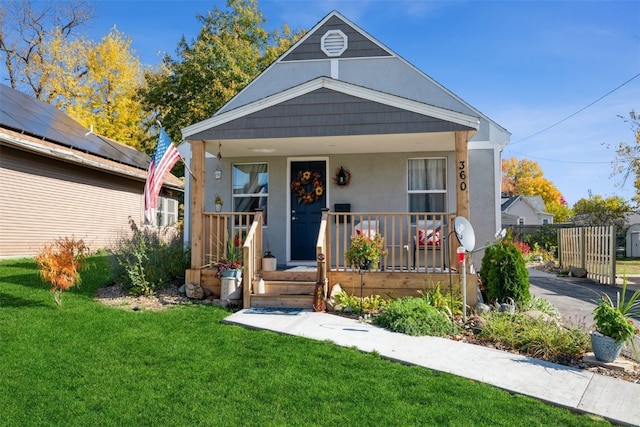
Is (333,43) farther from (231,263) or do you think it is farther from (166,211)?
(166,211)

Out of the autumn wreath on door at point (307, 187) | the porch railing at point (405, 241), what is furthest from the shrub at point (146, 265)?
the porch railing at point (405, 241)

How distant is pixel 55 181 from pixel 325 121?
28.5 feet

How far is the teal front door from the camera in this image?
9531mm

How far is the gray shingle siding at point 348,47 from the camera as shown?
10141 mm

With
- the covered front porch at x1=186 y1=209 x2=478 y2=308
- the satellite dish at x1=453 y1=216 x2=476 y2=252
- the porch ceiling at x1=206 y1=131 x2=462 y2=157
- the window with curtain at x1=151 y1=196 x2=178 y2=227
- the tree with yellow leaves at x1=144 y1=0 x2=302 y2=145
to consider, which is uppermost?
the tree with yellow leaves at x1=144 y1=0 x2=302 y2=145

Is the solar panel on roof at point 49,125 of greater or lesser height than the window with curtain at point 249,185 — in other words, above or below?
above

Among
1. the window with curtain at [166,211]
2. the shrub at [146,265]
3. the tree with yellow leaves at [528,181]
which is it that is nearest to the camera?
the shrub at [146,265]

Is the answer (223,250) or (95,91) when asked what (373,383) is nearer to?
(223,250)

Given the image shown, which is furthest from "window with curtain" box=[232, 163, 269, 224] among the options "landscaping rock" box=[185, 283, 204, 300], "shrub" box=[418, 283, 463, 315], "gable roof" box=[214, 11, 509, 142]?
"shrub" box=[418, 283, 463, 315]

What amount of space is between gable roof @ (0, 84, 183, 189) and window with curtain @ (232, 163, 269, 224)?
5.09m

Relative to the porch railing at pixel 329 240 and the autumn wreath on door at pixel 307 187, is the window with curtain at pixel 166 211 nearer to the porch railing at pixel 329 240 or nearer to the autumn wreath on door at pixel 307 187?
the autumn wreath on door at pixel 307 187

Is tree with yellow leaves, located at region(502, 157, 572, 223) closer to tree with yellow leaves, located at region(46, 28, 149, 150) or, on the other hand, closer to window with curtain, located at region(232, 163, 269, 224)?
tree with yellow leaves, located at region(46, 28, 149, 150)

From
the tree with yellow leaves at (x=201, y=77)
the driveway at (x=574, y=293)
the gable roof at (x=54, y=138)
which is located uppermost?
the tree with yellow leaves at (x=201, y=77)

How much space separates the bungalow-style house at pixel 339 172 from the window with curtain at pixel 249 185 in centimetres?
2
